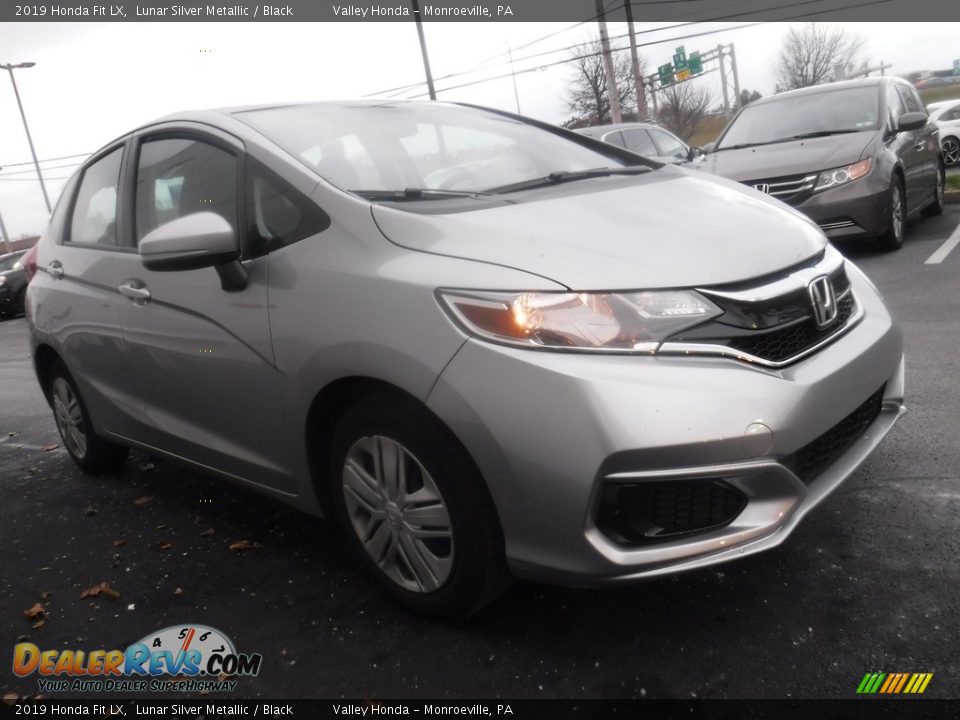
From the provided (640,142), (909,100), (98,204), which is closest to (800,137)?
(909,100)

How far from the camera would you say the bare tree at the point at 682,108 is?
51.2 meters

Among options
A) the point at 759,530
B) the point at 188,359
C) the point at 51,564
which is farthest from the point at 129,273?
the point at 759,530

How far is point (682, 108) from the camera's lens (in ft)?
174

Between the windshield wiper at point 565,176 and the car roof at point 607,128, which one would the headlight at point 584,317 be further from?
the car roof at point 607,128

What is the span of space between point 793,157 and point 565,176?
529cm

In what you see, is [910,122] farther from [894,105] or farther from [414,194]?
[414,194]

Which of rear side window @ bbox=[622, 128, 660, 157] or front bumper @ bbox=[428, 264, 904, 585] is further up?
rear side window @ bbox=[622, 128, 660, 157]

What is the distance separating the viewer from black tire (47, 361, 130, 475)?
4.23 m

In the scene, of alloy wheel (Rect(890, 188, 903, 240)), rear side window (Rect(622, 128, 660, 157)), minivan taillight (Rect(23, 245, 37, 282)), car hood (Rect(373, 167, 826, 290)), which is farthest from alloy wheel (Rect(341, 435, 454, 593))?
rear side window (Rect(622, 128, 660, 157))

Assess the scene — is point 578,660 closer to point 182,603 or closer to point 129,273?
point 182,603

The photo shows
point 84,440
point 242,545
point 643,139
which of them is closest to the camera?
point 242,545

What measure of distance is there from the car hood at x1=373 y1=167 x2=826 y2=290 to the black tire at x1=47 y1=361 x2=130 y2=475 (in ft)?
8.07

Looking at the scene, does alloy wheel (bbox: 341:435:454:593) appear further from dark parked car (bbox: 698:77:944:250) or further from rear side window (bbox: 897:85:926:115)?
rear side window (bbox: 897:85:926:115)

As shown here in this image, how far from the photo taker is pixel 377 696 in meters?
2.27
